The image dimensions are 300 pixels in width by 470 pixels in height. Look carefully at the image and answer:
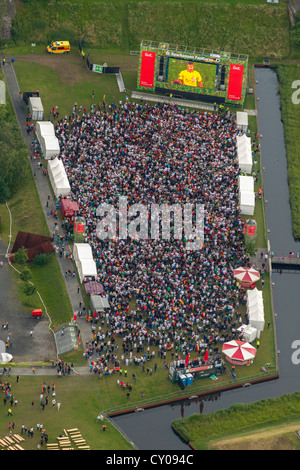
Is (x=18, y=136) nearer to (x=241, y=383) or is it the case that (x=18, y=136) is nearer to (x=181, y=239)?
(x=181, y=239)

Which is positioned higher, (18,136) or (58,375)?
(18,136)

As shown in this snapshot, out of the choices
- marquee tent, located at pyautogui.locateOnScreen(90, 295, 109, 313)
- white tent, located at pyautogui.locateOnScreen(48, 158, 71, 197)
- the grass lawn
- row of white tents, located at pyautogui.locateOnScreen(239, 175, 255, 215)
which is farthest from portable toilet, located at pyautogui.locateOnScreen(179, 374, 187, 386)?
white tent, located at pyautogui.locateOnScreen(48, 158, 71, 197)

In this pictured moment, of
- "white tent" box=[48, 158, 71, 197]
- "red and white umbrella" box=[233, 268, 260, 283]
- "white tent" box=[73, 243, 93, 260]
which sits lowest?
"red and white umbrella" box=[233, 268, 260, 283]

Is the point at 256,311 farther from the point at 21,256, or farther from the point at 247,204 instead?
the point at 21,256

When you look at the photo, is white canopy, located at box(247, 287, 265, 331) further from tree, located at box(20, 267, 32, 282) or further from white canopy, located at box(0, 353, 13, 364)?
white canopy, located at box(0, 353, 13, 364)

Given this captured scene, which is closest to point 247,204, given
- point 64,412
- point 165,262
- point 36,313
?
point 165,262
